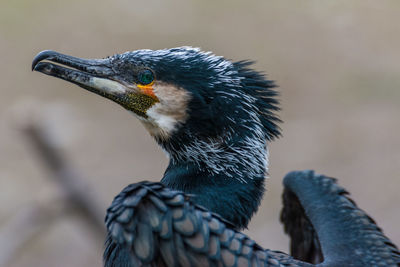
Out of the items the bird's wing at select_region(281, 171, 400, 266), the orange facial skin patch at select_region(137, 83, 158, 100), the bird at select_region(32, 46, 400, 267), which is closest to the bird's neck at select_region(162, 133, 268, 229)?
the bird at select_region(32, 46, 400, 267)

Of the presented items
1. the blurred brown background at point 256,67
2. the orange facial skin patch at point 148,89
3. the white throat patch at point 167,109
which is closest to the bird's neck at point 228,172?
the white throat patch at point 167,109

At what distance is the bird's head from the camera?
4.10m

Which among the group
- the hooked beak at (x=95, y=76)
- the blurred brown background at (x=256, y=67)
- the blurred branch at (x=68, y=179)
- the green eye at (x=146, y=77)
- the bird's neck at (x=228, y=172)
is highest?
the blurred brown background at (x=256, y=67)

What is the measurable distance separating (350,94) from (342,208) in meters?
8.45

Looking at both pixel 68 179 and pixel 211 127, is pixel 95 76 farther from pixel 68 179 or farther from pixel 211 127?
pixel 68 179

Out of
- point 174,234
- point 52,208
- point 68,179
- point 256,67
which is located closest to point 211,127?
point 174,234

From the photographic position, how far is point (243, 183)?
412cm

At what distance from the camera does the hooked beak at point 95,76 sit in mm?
4152

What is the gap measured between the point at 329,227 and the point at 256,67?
26.6ft

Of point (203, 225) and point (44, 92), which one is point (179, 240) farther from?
point (44, 92)

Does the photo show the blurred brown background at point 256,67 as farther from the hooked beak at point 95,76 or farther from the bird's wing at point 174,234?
the bird's wing at point 174,234

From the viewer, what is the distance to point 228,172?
163 inches

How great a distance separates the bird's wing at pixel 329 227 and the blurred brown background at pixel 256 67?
4677 millimetres

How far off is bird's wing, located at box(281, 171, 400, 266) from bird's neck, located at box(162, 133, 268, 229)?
0.48 m
